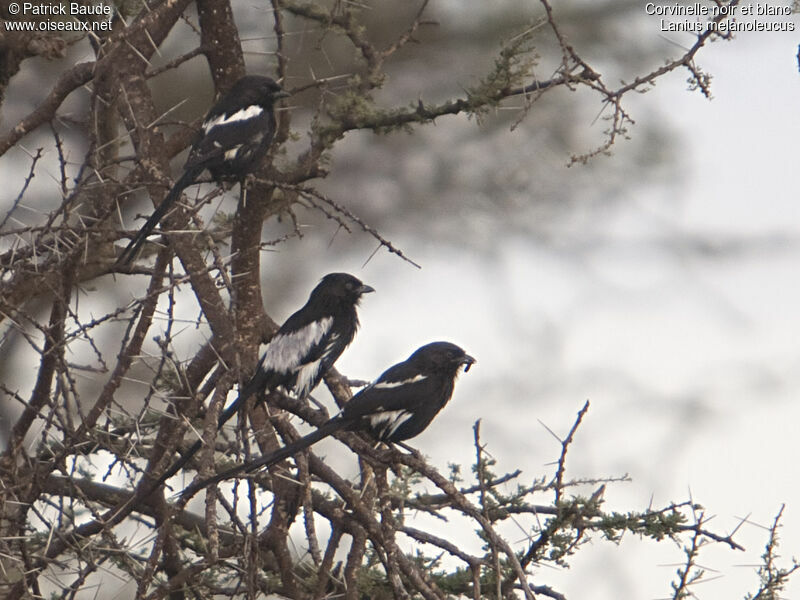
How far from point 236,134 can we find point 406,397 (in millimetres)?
1338

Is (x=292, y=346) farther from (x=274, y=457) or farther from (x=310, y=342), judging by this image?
(x=274, y=457)

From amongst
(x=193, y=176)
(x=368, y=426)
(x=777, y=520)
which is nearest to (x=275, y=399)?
(x=368, y=426)

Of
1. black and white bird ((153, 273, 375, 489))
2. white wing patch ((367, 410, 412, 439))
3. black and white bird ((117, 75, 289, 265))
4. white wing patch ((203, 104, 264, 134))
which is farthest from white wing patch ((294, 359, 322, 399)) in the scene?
white wing patch ((203, 104, 264, 134))

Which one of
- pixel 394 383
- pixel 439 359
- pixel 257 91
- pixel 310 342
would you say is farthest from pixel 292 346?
pixel 257 91

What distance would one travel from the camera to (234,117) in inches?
187

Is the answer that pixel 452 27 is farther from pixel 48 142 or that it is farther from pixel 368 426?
pixel 368 426

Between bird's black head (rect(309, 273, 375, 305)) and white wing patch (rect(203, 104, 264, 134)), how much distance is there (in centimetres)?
88

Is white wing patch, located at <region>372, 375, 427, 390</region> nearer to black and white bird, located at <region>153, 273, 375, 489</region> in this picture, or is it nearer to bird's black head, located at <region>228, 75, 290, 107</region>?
black and white bird, located at <region>153, 273, 375, 489</region>

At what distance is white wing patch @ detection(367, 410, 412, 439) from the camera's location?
4.47 metres

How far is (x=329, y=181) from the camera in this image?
384 inches

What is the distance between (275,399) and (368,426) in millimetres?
398

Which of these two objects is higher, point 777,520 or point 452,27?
point 452,27

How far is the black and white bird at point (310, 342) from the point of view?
14.2 feet

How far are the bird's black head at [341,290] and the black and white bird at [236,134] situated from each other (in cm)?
71
